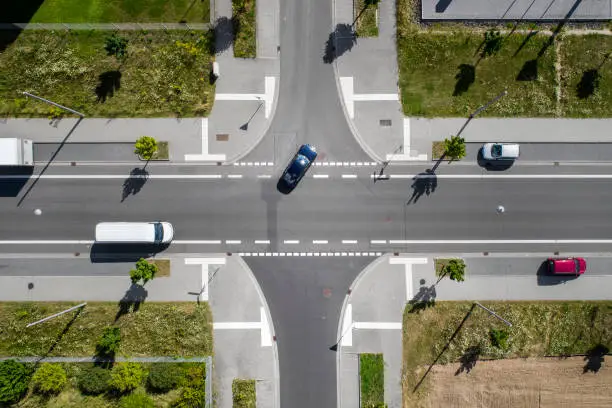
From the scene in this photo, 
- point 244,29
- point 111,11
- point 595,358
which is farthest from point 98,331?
point 595,358

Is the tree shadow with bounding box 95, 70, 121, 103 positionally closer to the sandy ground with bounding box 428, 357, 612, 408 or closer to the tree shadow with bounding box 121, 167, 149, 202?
the tree shadow with bounding box 121, 167, 149, 202

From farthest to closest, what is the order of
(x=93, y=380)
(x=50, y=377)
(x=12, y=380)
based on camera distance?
(x=93, y=380) < (x=50, y=377) < (x=12, y=380)

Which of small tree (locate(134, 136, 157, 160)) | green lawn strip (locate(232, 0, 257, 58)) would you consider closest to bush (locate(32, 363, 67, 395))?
small tree (locate(134, 136, 157, 160))

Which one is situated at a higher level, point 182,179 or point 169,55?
point 169,55

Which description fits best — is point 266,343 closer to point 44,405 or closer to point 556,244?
point 44,405

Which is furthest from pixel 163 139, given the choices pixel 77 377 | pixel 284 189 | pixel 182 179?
pixel 77 377

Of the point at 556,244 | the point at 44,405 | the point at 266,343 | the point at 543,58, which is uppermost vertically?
the point at 543,58

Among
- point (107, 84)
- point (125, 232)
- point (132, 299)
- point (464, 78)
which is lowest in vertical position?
point (132, 299)

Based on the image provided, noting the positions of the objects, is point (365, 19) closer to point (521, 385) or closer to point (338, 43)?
point (338, 43)
